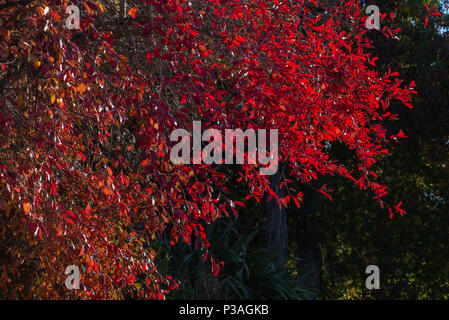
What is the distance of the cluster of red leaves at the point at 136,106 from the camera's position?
9.71ft

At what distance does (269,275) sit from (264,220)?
59.5 inches

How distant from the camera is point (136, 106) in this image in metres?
3.32

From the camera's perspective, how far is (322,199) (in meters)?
9.09

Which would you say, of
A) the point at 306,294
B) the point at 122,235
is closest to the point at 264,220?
the point at 306,294

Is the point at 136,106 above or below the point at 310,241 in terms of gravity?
above

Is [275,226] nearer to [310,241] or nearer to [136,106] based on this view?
[310,241]

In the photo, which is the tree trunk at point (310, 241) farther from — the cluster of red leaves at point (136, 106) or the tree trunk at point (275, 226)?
the cluster of red leaves at point (136, 106)

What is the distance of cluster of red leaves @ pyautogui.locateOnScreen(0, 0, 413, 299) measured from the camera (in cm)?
296

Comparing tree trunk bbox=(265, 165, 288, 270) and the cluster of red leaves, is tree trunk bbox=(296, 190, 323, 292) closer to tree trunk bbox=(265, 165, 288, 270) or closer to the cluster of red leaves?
tree trunk bbox=(265, 165, 288, 270)

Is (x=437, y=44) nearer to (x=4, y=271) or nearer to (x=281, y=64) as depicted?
(x=281, y=64)

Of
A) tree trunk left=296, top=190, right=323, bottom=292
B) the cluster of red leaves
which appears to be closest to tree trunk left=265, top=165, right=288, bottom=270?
tree trunk left=296, top=190, right=323, bottom=292

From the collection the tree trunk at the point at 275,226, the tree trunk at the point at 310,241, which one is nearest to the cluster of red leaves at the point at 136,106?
the tree trunk at the point at 275,226

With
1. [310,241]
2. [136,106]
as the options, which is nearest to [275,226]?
[310,241]
